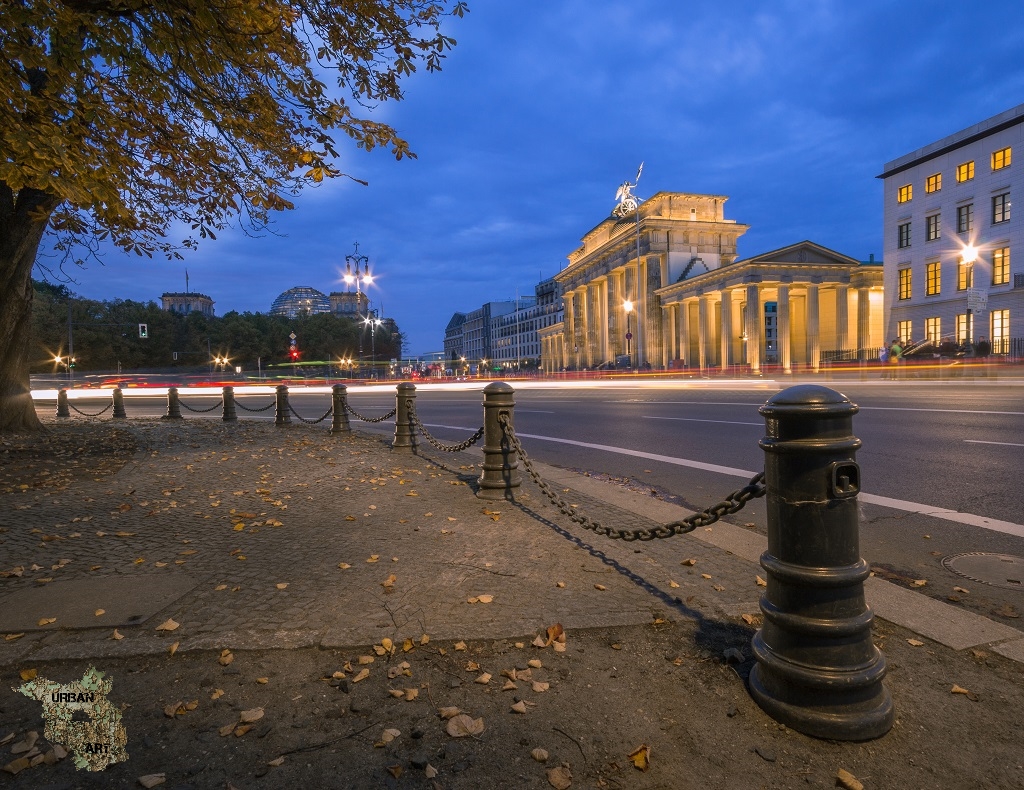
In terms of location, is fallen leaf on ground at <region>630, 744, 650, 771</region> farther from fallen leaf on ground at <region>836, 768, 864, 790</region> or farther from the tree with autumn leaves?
the tree with autumn leaves

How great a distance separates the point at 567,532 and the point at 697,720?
8.45 ft

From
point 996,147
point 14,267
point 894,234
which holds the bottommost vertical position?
point 14,267

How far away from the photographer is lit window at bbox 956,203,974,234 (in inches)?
1446

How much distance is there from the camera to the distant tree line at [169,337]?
6525 centimetres

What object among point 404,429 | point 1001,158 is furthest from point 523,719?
point 1001,158

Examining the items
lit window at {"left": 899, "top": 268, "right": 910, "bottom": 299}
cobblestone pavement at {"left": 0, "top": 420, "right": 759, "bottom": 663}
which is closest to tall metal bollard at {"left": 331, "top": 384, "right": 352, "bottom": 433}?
cobblestone pavement at {"left": 0, "top": 420, "right": 759, "bottom": 663}

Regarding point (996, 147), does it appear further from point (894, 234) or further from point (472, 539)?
point (472, 539)

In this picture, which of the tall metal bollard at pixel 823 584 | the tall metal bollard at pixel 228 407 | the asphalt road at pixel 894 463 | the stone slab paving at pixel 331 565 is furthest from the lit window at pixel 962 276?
the tall metal bollard at pixel 823 584

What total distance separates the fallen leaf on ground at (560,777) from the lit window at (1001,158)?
4640cm

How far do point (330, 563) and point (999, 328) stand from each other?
44.0m

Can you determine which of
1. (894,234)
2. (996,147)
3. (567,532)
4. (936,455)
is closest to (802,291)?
(894,234)

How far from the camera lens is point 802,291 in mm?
59000

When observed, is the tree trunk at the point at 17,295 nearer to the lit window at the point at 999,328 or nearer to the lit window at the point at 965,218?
the lit window at the point at 999,328

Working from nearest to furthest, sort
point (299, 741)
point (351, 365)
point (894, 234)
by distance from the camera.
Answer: point (299, 741) < point (894, 234) < point (351, 365)
